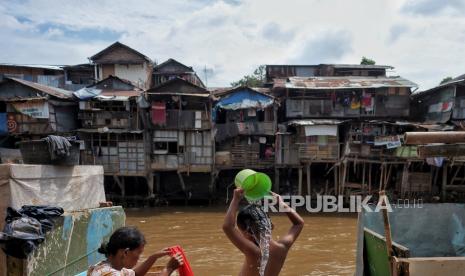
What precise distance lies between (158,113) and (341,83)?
11596 mm

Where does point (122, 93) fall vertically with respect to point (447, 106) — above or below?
above

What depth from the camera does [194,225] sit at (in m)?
17.4

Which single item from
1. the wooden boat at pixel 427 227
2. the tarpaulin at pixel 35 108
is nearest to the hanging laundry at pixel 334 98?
the tarpaulin at pixel 35 108

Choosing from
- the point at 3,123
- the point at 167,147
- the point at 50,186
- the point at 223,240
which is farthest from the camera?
the point at 167,147

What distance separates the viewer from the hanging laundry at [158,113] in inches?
854

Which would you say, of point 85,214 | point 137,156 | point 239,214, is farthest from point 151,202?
point 239,214

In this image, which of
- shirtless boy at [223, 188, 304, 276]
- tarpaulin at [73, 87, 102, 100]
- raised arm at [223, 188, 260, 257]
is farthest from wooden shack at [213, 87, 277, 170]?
raised arm at [223, 188, 260, 257]

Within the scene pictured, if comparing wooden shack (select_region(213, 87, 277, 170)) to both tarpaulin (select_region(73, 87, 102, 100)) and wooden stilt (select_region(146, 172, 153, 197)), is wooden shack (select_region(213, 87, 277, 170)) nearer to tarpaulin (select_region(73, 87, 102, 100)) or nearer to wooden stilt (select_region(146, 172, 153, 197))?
wooden stilt (select_region(146, 172, 153, 197))

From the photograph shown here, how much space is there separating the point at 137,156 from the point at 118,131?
1.77 metres

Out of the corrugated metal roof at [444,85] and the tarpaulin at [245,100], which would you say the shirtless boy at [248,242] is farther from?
the corrugated metal roof at [444,85]

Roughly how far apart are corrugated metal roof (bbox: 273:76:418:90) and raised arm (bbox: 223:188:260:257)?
2113 cm

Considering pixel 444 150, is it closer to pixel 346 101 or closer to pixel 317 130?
pixel 317 130

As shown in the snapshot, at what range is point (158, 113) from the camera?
21750 mm

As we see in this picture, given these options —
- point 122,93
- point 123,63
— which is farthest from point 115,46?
point 122,93
